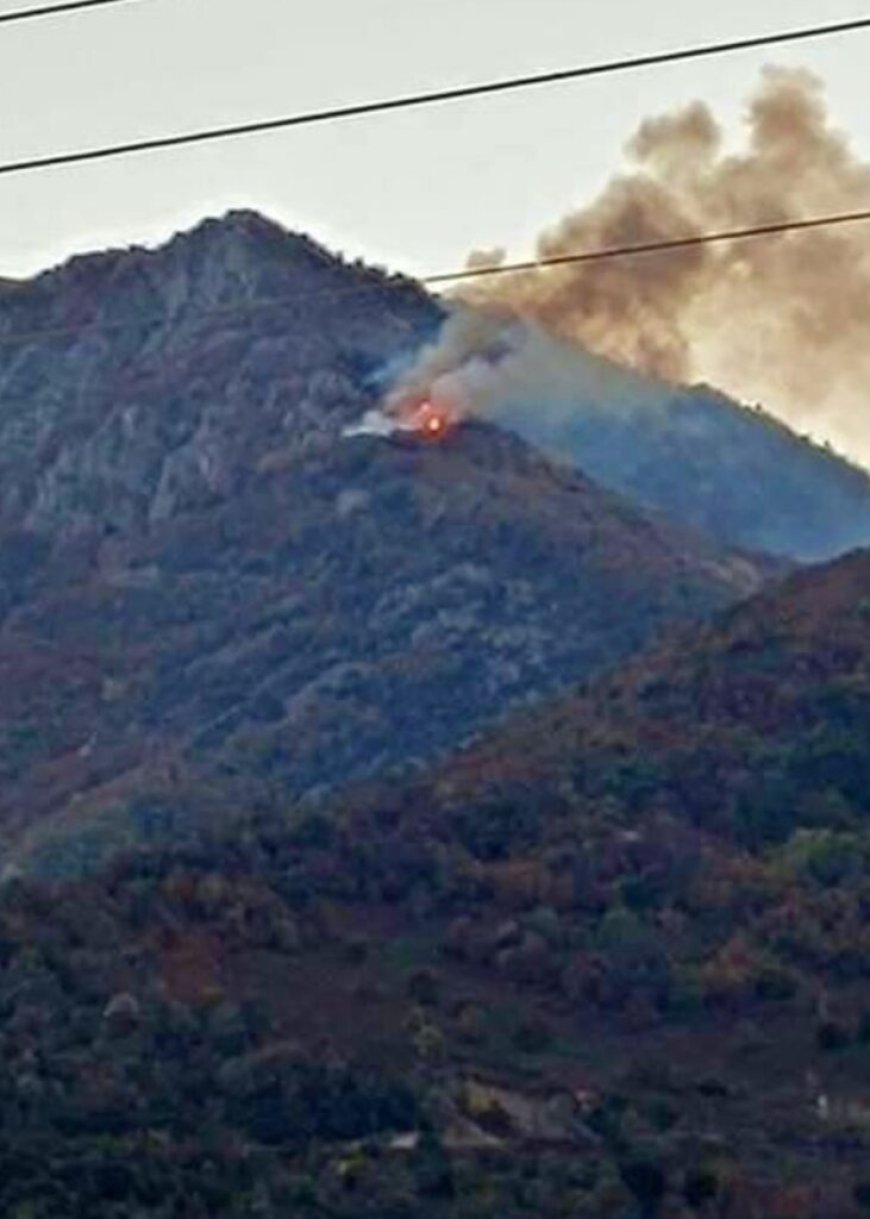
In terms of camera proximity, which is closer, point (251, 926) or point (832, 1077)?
point (832, 1077)

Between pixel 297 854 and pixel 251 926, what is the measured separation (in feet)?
36.0

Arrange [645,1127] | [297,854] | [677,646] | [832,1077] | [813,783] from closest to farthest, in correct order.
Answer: [645,1127]
[832,1077]
[297,854]
[813,783]
[677,646]

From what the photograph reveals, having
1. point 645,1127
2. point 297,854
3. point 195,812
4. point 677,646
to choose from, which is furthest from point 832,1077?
point 195,812

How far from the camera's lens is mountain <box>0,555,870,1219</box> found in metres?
97.6

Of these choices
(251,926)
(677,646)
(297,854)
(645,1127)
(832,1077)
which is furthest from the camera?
(677,646)

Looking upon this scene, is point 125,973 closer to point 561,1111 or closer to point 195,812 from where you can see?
point 561,1111

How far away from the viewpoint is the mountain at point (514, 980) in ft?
320

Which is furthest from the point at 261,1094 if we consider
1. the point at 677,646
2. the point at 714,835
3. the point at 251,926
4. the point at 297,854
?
the point at 677,646

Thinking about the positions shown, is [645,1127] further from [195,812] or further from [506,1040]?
[195,812]

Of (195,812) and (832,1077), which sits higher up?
(195,812)

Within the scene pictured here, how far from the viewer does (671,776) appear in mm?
140125

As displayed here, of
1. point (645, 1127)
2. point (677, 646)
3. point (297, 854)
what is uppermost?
point (677, 646)

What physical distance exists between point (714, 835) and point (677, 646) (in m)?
21.6

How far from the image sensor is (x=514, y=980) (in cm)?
12212
